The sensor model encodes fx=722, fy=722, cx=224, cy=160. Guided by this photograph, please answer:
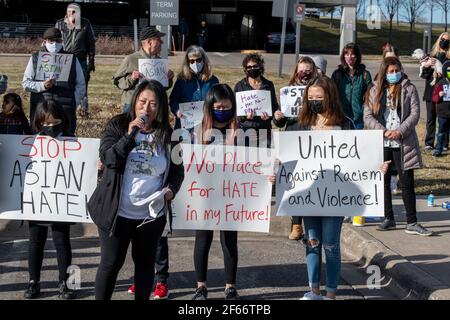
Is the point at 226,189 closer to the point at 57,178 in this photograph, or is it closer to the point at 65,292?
the point at 57,178

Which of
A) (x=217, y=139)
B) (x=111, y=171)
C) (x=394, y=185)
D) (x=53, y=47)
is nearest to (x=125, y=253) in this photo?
(x=111, y=171)

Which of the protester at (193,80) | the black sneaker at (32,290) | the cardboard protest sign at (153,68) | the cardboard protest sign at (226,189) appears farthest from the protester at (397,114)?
the black sneaker at (32,290)

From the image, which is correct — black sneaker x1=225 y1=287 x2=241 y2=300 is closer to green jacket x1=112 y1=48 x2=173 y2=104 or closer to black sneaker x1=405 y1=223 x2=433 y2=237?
green jacket x1=112 y1=48 x2=173 y2=104

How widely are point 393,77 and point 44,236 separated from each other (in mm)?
3891

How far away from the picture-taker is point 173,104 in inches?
282

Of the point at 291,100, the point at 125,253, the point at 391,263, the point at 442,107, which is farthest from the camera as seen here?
the point at 442,107

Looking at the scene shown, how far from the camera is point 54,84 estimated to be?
7.74 meters

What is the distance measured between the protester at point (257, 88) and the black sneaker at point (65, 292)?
7.71 feet

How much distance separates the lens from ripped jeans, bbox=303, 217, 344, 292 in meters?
5.61

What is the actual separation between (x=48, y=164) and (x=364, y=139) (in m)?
2.60

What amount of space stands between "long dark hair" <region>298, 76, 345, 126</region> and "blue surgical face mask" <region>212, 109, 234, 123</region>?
590mm

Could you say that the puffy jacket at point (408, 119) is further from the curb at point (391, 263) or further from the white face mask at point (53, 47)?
the white face mask at point (53, 47)

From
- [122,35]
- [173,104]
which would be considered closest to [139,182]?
[173,104]
